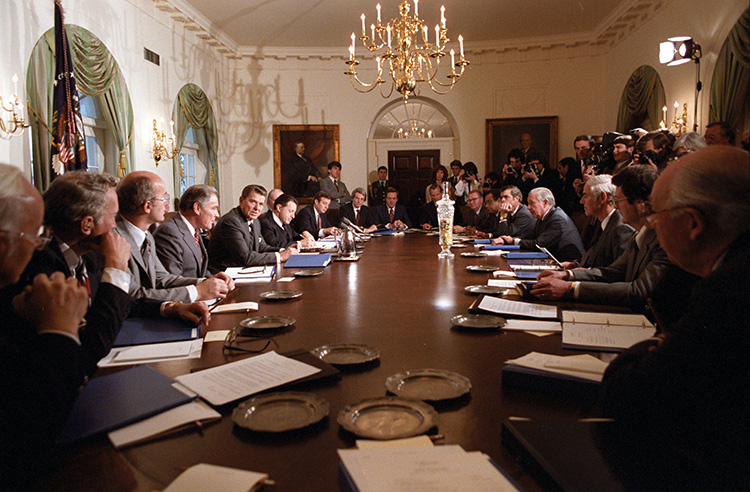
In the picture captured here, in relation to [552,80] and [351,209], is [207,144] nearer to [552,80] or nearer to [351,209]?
[351,209]

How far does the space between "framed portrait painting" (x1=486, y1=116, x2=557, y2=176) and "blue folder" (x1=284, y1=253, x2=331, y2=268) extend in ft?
23.5

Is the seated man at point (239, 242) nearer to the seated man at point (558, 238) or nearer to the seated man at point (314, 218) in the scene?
the seated man at point (558, 238)

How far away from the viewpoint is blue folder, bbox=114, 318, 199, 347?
1.85 meters

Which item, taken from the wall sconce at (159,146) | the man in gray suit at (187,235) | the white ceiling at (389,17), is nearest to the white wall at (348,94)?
the wall sconce at (159,146)

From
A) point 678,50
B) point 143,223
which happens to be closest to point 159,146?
point 143,223

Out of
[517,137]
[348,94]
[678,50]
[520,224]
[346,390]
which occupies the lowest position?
[346,390]

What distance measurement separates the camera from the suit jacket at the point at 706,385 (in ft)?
3.22

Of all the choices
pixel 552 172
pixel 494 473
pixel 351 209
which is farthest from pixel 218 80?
pixel 494 473

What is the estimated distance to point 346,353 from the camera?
164 cm

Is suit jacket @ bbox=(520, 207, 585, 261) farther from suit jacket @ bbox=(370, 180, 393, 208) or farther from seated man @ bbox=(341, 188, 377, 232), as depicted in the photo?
suit jacket @ bbox=(370, 180, 393, 208)

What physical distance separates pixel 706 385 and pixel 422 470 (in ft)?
1.76

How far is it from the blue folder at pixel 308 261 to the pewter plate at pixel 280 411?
253 cm

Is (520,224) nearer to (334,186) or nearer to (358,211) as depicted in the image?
(358,211)

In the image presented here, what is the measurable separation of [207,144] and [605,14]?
682 centimetres
